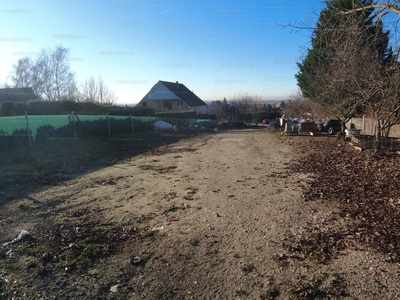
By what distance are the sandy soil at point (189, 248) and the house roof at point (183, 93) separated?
35475 mm

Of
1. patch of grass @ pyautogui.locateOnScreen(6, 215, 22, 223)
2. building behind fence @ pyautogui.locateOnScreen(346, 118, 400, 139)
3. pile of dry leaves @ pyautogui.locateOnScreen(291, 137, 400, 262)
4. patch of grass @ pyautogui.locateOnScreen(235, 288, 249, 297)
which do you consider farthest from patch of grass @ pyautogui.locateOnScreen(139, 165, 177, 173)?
building behind fence @ pyautogui.locateOnScreen(346, 118, 400, 139)

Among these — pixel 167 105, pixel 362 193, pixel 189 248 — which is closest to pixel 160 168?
pixel 189 248

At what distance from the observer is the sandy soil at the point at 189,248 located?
8.11 ft

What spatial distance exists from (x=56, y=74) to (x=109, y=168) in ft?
120

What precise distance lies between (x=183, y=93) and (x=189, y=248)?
134 feet

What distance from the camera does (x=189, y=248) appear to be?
323cm

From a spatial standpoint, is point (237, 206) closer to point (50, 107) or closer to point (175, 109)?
point (50, 107)

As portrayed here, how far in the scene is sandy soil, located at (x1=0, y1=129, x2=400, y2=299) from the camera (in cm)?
247

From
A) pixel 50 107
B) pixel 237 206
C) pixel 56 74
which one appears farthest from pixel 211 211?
pixel 56 74

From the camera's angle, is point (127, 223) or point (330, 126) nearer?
point (127, 223)

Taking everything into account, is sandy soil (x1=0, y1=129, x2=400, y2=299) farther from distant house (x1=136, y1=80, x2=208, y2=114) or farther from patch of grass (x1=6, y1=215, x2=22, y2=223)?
distant house (x1=136, y1=80, x2=208, y2=114)

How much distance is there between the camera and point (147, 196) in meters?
5.36

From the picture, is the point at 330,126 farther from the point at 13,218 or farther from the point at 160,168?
the point at 13,218

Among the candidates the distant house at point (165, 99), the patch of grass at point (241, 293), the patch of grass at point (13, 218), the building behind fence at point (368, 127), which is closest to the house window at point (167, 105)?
the distant house at point (165, 99)
